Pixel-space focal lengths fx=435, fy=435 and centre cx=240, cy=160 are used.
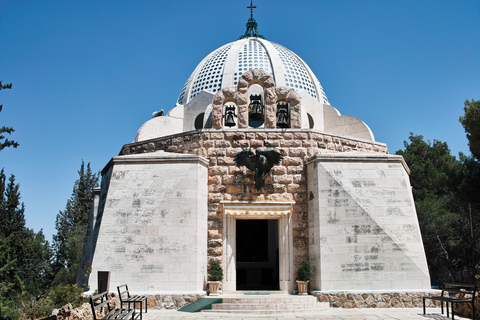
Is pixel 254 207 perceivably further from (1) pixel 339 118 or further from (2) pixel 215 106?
(1) pixel 339 118

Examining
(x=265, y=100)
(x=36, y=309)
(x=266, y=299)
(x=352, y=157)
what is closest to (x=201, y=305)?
(x=266, y=299)

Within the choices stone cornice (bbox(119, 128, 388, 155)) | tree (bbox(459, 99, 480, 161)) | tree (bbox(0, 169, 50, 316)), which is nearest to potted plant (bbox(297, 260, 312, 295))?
stone cornice (bbox(119, 128, 388, 155))

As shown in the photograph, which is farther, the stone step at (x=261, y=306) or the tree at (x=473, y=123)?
the tree at (x=473, y=123)

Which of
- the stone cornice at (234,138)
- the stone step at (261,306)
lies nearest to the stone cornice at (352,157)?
the stone cornice at (234,138)

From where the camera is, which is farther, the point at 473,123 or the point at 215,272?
the point at 473,123

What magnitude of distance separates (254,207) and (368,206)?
262 centimetres

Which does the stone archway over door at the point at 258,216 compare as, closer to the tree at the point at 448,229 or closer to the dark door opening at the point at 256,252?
the dark door opening at the point at 256,252

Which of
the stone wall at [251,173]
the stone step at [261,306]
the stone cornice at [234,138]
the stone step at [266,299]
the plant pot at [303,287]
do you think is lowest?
the stone step at [261,306]

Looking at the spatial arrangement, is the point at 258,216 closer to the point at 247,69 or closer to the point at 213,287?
the point at 213,287

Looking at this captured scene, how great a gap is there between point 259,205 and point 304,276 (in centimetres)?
191

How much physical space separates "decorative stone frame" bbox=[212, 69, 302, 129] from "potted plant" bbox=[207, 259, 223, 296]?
346 cm

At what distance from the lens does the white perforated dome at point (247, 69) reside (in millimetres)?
16828

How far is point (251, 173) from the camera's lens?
10.7 meters

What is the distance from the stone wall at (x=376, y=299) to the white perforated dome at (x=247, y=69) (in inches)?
360
